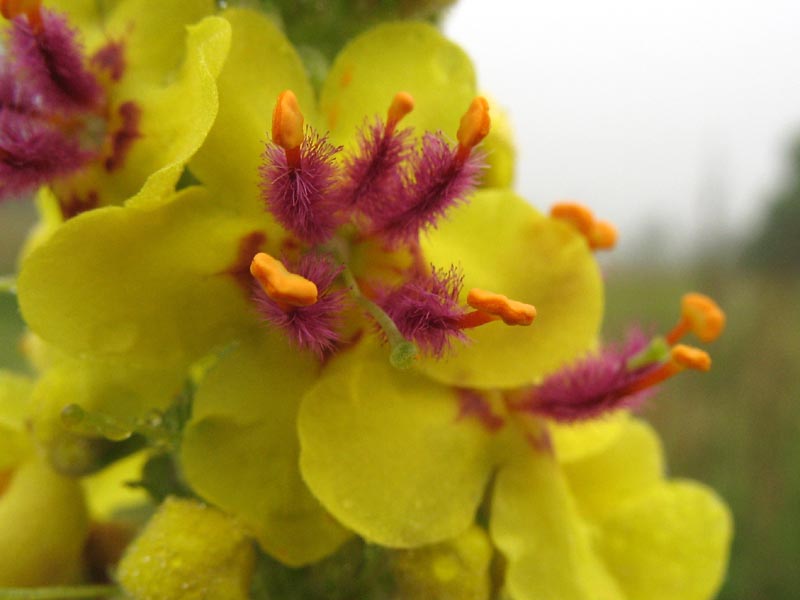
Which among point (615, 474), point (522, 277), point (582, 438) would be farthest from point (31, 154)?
point (615, 474)

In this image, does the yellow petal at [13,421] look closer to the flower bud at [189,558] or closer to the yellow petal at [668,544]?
the flower bud at [189,558]

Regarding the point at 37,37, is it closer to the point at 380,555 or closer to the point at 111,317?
the point at 111,317

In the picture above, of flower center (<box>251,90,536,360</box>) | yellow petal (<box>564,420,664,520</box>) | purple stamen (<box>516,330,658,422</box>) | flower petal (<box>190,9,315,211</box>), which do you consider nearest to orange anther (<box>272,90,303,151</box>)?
flower center (<box>251,90,536,360</box>)

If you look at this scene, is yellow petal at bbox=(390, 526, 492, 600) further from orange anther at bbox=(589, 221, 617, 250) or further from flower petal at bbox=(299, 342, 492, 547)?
orange anther at bbox=(589, 221, 617, 250)

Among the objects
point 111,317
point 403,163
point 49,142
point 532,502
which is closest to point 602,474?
point 532,502

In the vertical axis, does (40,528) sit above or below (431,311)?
below

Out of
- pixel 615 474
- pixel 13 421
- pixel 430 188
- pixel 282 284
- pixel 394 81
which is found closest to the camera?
pixel 282 284

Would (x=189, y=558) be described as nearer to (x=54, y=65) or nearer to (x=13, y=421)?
(x=13, y=421)
